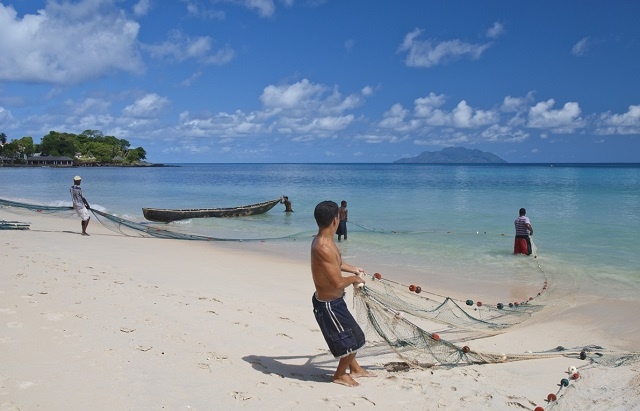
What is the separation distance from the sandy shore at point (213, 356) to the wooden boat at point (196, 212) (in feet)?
37.1

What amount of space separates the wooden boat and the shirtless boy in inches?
634

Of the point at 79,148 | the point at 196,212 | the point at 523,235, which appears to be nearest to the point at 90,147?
the point at 79,148

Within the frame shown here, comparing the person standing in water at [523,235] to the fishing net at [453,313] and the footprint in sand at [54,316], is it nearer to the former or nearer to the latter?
the fishing net at [453,313]

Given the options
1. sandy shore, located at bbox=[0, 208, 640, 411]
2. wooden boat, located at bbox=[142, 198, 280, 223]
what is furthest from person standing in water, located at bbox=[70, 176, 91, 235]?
wooden boat, located at bbox=[142, 198, 280, 223]

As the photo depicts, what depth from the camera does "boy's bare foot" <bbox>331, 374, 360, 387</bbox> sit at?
3904 millimetres

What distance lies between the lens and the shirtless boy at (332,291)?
3750mm

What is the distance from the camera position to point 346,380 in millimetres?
3920

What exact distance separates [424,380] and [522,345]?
2063 mm

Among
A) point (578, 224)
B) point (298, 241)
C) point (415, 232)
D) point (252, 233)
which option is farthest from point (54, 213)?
point (578, 224)

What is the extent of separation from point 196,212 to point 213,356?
16.2m

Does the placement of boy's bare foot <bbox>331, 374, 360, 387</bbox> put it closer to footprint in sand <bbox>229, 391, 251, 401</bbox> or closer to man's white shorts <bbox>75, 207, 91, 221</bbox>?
footprint in sand <bbox>229, 391, 251, 401</bbox>

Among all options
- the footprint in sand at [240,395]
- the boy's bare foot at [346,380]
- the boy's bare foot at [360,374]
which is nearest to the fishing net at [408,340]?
the boy's bare foot at [360,374]

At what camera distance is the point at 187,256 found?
34.7 feet

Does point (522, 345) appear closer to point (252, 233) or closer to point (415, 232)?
point (415, 232)
